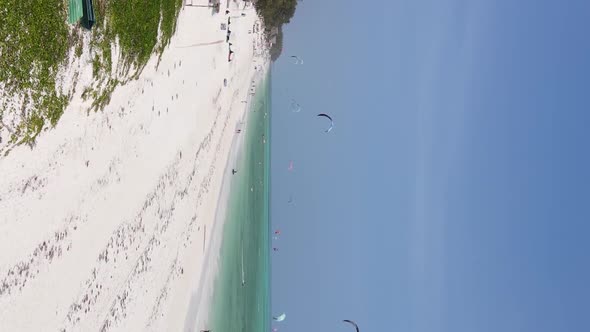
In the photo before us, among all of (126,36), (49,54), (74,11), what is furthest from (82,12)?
(126,36)

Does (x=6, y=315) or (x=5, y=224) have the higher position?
(x=5, y=224)

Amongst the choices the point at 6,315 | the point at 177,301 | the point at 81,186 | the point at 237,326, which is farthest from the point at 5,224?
the point at 237,326

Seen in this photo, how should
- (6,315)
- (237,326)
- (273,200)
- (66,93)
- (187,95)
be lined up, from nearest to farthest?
1. (6,315)
2. (66,93)
3. (187,95)
4. (237,326)
5. (273,200)

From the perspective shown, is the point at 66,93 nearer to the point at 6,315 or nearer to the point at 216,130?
the point at 6,315

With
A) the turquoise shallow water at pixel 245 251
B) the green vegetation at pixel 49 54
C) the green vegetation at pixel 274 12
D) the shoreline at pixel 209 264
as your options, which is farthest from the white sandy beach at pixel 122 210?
the green vegetation at pixel 274 12

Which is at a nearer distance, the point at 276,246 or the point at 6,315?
the point at 6,315

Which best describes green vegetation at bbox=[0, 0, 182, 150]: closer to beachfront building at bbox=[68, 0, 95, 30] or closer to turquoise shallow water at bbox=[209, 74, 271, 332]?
beachfront building at bbox=[68, 0, 95, 30]

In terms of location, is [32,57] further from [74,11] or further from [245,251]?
[245,251]
